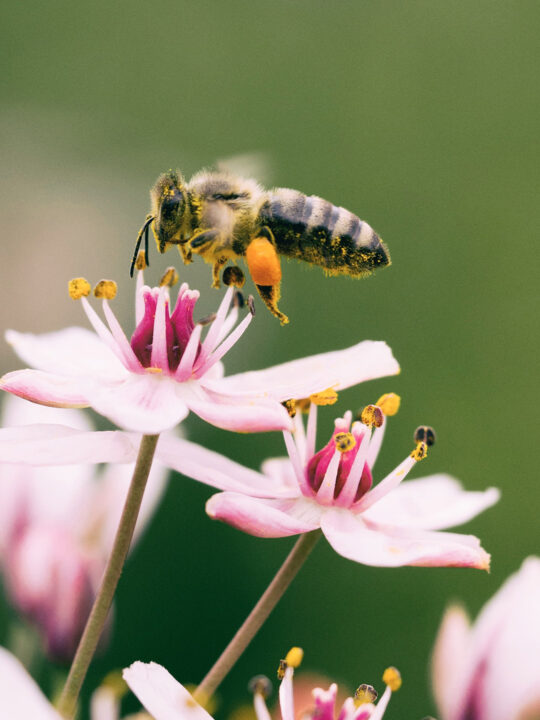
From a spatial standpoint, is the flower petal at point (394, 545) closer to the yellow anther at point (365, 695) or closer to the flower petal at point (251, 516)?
the flower petal at point (251, 516)

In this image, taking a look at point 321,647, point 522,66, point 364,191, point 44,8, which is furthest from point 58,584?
point 44,8

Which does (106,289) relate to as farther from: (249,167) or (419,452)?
(419,452)

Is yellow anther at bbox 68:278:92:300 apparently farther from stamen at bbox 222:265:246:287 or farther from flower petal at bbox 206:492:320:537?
flower petal at bbox 206:492:320:537

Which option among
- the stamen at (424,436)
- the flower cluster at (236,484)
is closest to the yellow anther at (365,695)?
the flower cluster at (236,484)

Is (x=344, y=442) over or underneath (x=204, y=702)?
over

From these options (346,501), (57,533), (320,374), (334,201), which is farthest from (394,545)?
(334,201)
